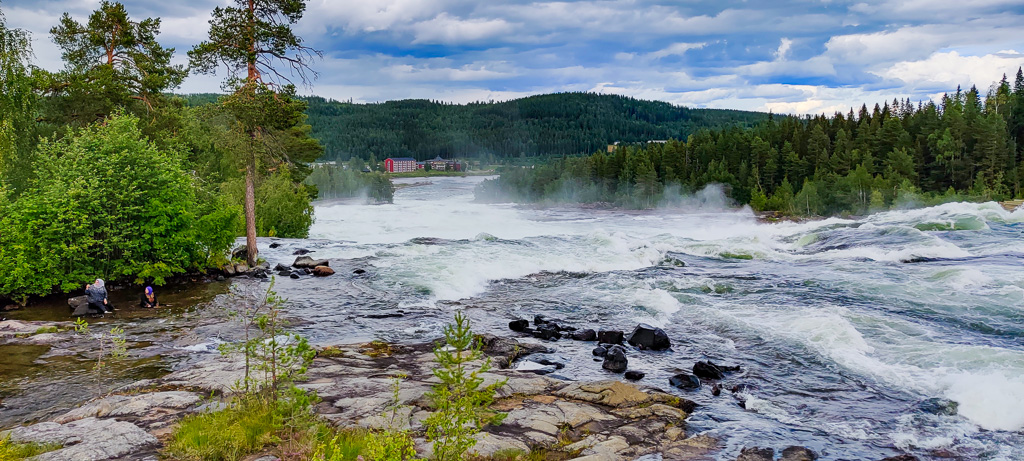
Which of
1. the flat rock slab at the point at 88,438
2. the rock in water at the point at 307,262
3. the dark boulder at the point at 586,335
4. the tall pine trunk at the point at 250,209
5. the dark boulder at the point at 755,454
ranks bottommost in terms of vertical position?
the dark boulder at the point at 586,335

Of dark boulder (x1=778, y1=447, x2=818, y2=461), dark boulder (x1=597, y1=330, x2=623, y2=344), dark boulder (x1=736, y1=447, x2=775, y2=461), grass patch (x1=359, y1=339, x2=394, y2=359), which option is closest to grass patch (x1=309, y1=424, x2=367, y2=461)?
dark boulder (x1=736, y1=447, x2=775, y2=461)

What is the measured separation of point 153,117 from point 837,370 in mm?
34305

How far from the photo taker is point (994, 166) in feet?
243

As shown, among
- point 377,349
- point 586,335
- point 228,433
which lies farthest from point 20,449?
point 586,335

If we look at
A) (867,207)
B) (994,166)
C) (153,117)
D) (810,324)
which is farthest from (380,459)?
(994,166)

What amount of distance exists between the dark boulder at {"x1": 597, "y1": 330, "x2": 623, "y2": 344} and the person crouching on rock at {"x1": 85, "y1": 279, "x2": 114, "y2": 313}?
14.4 meters

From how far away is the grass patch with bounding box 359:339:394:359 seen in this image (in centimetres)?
1428

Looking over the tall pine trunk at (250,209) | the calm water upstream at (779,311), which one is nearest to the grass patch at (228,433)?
the calm water upstream at (779,311)

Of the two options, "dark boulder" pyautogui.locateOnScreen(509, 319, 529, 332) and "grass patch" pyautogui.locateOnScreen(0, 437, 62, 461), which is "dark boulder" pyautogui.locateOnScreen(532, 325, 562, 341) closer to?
"dark boulder" pyautogui.locateOnScreen(509, 319, 529, 332)

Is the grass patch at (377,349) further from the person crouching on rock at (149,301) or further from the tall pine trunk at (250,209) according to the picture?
the tall pine trunk at (250,209)

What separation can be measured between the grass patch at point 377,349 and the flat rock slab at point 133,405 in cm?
442

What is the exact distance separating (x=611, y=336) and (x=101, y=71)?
28.3 m

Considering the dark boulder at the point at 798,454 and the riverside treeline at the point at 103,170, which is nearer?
the dark boulder at the point at 798,454

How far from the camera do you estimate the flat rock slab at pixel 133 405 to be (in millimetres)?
9273
